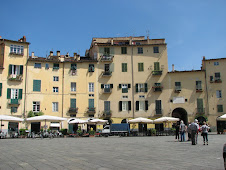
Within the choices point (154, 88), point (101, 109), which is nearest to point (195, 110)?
point (154, 88)

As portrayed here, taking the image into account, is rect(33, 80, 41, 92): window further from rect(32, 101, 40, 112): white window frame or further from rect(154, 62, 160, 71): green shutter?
rect(154, 62, 160, 71): green shutter

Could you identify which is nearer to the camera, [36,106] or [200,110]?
[36,106]

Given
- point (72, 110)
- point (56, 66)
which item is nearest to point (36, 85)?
point (56, 66)

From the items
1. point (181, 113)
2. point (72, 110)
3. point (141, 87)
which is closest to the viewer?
point (72, 110)

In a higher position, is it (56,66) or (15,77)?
(56,66)

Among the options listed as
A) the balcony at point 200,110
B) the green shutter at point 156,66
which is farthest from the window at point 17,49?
the balcony at point 200,110

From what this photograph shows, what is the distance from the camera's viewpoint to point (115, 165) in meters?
9.13

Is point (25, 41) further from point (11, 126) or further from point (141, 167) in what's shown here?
point (141, 167)

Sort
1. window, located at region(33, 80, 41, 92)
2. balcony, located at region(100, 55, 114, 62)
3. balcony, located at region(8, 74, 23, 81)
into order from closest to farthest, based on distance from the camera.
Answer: balcony, located at region(8, 74, 23, 81) → window, located at region(33, 80, 41, 92) → balcony, located at region(100, 55, 114, 62)

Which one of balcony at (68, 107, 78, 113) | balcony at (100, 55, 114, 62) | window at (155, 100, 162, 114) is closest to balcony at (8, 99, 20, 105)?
balcony at (68, 107, 78, 113)

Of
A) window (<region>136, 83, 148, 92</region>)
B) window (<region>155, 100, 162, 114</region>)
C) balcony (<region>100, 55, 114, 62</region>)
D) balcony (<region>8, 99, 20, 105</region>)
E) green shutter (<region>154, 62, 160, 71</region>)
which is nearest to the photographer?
balcony (<region>8, 99, 20, 105</region>)

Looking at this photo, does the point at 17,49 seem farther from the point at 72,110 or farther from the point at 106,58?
the point at 106,58

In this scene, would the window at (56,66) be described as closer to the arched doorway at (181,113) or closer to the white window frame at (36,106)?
the white window frame at (36,106)

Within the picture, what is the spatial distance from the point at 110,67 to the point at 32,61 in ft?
43.4
